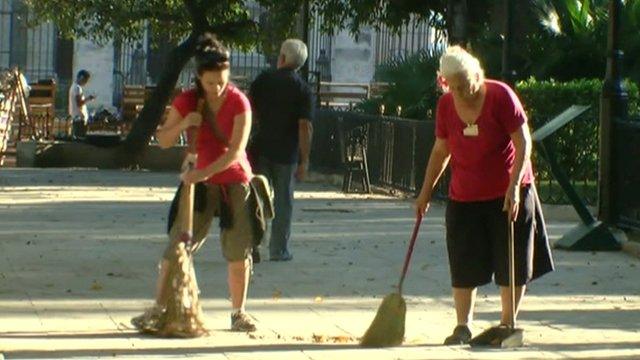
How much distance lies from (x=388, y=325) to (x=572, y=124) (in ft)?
35.6

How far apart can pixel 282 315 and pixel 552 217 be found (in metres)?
7.75

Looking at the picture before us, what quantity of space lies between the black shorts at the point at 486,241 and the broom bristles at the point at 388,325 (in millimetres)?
436

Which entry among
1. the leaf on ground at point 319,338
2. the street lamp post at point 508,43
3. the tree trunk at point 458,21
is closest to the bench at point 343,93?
the tree trunk at point 458,21

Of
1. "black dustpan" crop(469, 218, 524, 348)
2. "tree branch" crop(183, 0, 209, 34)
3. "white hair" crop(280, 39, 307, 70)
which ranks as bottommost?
"black dustpan" crop(469, 218, 524, 348)

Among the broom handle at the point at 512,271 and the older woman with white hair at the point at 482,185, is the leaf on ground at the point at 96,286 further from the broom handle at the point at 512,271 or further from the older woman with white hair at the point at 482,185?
the broom handle at the point at 512,271

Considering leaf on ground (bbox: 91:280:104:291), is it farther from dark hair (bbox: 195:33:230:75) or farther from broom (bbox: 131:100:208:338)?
dark hair (bbox: 195:33:230:75)

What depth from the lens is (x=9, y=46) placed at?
138ft

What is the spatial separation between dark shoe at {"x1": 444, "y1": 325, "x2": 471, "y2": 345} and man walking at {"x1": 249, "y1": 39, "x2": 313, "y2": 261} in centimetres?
372

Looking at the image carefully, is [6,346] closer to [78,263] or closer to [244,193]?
[244,193]

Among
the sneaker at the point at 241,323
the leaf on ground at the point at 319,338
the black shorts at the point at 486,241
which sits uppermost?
the black shorts at the point at 486,241

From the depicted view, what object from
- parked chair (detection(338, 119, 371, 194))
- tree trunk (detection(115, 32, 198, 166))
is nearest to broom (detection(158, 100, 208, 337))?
parked chair (detection(338, 119, 371, 194))

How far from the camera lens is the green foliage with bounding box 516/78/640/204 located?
1941 centimetres

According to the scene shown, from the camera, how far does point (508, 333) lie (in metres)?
9.49

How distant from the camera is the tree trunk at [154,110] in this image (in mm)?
28328
